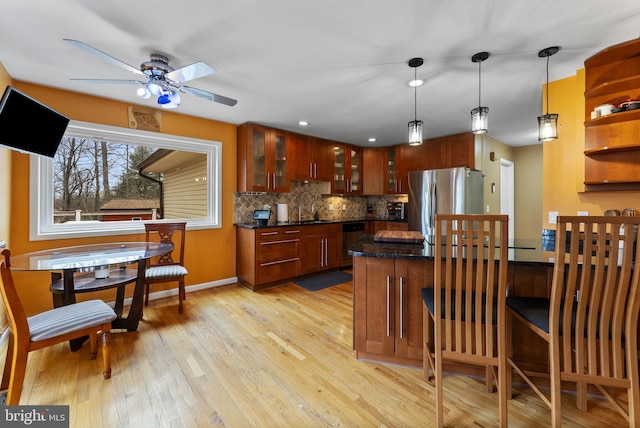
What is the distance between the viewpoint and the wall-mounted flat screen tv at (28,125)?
6.14 ft

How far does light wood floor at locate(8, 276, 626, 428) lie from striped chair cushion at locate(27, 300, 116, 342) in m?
0.42

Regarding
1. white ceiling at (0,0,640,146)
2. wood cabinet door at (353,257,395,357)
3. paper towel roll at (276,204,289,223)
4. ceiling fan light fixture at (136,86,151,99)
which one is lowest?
wood cabinet door at (353,257,395,357)

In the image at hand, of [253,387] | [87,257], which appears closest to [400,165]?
[253,387]

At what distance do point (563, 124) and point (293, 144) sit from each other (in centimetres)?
337

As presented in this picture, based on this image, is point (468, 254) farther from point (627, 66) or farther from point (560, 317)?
point (627, 66)

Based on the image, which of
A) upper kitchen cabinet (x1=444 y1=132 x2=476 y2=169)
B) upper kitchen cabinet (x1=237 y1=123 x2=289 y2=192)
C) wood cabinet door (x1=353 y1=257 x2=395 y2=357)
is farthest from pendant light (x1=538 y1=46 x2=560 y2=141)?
upper kitchen cabinet (x1=237 y1=123 x2=289 y2=192)

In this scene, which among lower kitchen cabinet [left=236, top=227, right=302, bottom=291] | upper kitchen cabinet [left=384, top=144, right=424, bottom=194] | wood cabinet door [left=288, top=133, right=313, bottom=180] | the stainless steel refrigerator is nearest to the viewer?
lower kitchen cabinet [left=236, top=227, right=302, bottom=291]

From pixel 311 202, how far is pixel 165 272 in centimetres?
285

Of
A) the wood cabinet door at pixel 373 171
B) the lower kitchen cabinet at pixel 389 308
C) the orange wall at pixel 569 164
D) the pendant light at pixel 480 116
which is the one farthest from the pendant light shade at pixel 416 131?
the wood cabinet door at pixel 373 171

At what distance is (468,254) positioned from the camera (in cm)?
140

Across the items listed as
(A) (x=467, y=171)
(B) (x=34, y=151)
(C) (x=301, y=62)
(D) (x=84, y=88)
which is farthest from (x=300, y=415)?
(A) (x=467, y=171)

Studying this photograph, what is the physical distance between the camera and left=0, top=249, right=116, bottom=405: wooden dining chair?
1.43 metres
